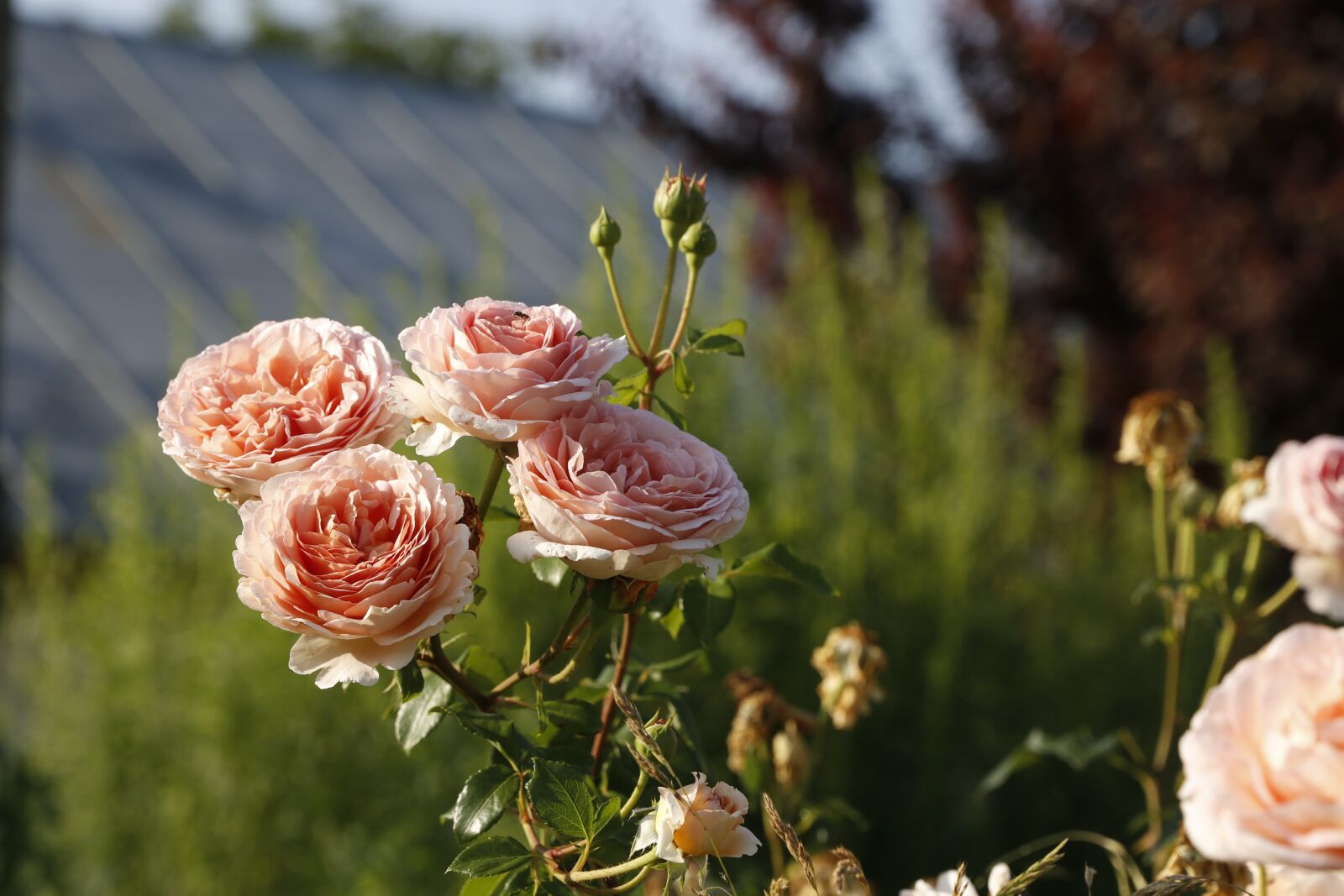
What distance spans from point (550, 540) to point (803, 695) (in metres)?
1.63

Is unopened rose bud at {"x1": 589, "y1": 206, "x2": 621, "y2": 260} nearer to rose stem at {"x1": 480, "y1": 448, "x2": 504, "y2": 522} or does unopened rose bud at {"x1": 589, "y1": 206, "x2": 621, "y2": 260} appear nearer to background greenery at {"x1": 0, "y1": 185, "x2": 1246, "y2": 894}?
rose stem at {"x1": 480, "y1": 448, "x2": 504, "y2": 522}

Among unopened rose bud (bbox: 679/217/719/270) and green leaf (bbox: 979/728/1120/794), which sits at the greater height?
unopened rose bud (bbox: 679/217/719/270)

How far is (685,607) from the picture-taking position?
2.54 feet

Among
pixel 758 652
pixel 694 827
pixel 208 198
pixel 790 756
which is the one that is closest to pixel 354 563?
pixel 694 827

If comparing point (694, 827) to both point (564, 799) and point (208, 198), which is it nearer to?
point (564, 799)

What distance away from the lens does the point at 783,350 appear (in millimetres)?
2789

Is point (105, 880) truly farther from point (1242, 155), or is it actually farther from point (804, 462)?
point (1242, 155)

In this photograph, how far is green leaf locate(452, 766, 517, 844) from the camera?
2.30 feet

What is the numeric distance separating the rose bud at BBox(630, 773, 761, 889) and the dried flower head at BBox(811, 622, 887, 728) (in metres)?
0.44

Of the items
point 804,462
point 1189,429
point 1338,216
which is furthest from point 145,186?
point 1189,429

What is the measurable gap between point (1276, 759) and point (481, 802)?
0.42 metres

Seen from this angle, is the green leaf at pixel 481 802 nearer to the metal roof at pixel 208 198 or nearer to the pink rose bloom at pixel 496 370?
the pink rose bloom at pixel 496 370

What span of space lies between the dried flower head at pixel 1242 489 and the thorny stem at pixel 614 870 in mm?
559

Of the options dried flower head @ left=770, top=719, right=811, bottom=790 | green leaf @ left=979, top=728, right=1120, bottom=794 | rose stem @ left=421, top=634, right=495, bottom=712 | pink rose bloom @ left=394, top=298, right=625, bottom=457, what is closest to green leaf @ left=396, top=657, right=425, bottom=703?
rose stem @ left=421, top=634, right=495, bottom=712
